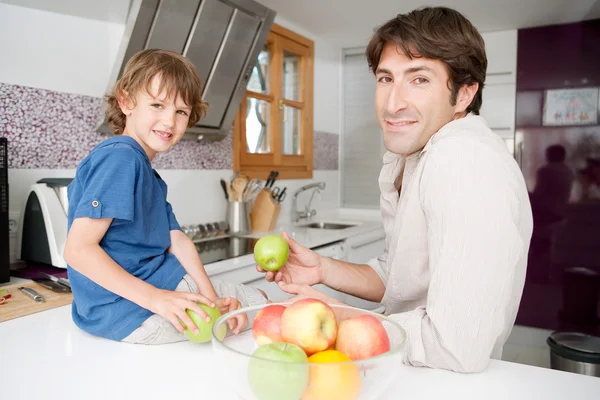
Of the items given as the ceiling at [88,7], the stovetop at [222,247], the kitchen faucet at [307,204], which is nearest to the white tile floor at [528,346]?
the kitchen faucet at [307,204]

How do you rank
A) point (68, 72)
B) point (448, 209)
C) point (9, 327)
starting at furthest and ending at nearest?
point (68, 72) → point (9, 327) → point (448, 209)

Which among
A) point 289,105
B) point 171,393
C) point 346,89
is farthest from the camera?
point 346,89

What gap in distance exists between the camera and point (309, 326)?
0.63m

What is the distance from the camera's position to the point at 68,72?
1939 millimetres

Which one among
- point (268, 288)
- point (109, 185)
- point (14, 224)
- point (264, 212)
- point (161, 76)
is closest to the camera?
point (109, 185)

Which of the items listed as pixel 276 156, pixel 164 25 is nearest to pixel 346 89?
pixel 276 156

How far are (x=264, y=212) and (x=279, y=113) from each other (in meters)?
0.71

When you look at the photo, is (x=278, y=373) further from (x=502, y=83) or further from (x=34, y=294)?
(x=502, y=83)

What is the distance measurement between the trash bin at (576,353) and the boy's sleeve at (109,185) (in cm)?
221

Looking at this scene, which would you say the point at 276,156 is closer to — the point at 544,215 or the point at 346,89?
the point at 346,89

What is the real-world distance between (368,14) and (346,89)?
93 centimetres

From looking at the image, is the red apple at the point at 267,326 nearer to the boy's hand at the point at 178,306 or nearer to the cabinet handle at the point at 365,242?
the boy's hand at the point at 178,306

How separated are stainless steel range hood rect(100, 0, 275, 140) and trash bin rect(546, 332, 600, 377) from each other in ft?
6.53

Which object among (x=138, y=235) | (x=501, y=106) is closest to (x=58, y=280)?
(x=138, y=235)
